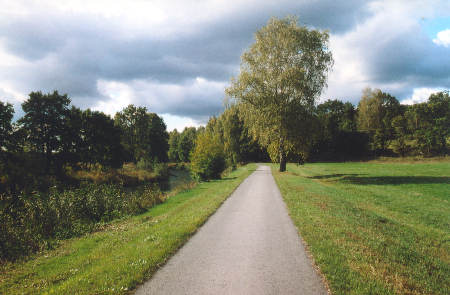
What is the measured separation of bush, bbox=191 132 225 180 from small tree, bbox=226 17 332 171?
582 centimetres

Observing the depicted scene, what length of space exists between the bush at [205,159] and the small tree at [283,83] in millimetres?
5817

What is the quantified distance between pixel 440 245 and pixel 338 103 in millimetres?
94042

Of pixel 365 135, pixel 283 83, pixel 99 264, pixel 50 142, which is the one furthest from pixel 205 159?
pixel 365 135

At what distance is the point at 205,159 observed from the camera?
31141mm

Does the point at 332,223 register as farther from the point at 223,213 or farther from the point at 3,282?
the point at 3,282

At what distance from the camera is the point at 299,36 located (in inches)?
1053

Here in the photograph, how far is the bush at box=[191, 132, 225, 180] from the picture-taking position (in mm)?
31188

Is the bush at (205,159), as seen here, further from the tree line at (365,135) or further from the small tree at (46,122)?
the small tree at (46,122)

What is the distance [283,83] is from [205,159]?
40.8 feet

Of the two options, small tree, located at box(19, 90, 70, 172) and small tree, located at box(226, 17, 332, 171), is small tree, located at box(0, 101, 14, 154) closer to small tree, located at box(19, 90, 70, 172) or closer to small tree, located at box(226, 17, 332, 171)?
small tree, located at box(19, 90, 70, 172)

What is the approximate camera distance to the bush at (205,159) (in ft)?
102

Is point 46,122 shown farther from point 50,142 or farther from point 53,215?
point 53,215

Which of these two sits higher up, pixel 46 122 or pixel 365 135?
pixel 46 122

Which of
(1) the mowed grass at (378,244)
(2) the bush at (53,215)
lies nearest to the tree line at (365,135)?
(2) the bush at (53,215)
